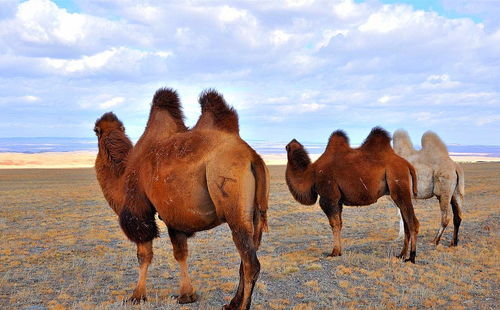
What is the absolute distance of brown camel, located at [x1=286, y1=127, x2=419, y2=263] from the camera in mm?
10109

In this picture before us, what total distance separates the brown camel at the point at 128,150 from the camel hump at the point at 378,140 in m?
5.03

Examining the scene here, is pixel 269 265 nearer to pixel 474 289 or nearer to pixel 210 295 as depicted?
pixel 210 295

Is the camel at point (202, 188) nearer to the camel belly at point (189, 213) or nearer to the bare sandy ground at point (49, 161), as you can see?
the camel belly at point (189, 213)

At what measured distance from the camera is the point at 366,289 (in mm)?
7926

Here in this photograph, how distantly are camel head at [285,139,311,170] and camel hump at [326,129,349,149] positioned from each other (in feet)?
1.85

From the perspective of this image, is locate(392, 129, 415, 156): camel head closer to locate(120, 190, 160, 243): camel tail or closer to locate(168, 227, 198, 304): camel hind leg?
locate(168, 227, 198, 304): camel hind leg

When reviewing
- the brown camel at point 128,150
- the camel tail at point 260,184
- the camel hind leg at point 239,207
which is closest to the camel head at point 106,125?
the brown camel at point 128,150

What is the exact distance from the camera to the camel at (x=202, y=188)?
5.66 m

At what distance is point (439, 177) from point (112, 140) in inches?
306

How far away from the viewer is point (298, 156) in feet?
37.5

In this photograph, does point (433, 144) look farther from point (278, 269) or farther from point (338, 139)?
point (278, 269)

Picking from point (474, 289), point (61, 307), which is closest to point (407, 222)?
point (474, 289)

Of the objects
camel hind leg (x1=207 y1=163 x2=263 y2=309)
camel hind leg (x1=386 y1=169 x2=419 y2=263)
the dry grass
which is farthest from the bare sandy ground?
camel hind leg (x1=207 y1=163 x2=263 y2=309)

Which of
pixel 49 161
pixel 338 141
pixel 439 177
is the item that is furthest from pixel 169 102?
→ pixel 49 161
